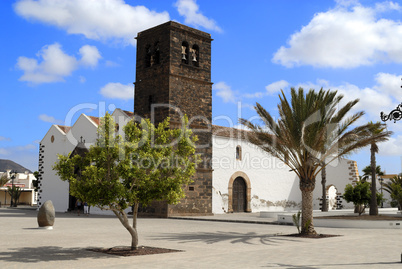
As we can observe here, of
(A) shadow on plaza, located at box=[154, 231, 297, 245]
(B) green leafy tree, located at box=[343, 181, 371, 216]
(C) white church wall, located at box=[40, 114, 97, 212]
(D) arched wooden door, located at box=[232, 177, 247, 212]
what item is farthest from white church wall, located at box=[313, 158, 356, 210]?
(A) shadow on plaza, located at box=[154, 231, 297, 245]

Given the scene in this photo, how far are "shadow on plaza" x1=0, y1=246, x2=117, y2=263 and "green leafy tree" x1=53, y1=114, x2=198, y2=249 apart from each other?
1145 mm

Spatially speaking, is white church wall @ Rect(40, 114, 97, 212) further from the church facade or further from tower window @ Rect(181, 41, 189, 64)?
tower window @ Rect(181, 41, 189, 64)

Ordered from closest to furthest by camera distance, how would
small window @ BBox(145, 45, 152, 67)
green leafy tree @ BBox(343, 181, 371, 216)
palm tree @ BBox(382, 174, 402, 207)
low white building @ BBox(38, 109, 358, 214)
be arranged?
green leafy tree @ BBox(343, 181, 371, 216), small window @ BBox(145, 45, 152, 67), low white building @ BBox(38, 109, 358, 214), palm tree @ BBox(382, 174, 402, 207)

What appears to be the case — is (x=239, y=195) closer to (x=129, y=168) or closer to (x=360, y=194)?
(x=360, y=194)

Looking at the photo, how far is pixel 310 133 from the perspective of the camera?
1391cm

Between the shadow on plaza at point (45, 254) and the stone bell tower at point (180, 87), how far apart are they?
14063 mm

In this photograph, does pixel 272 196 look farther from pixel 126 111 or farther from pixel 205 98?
pixel 126 111

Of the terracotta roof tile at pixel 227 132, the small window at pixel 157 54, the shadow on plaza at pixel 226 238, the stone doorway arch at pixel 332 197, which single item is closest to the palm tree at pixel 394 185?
the stone doorway arch at pixel 332 197

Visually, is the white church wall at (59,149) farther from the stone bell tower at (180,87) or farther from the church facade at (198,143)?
the stone bell tower at (180,87)

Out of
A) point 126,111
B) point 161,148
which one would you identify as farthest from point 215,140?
point 161,148

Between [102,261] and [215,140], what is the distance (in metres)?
20.8

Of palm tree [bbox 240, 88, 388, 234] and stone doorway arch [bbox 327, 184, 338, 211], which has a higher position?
palm tree [bbox 240, 88, 388, 234]

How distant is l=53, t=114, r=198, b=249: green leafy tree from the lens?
9328 millimetres

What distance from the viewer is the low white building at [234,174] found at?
95.7 ft
